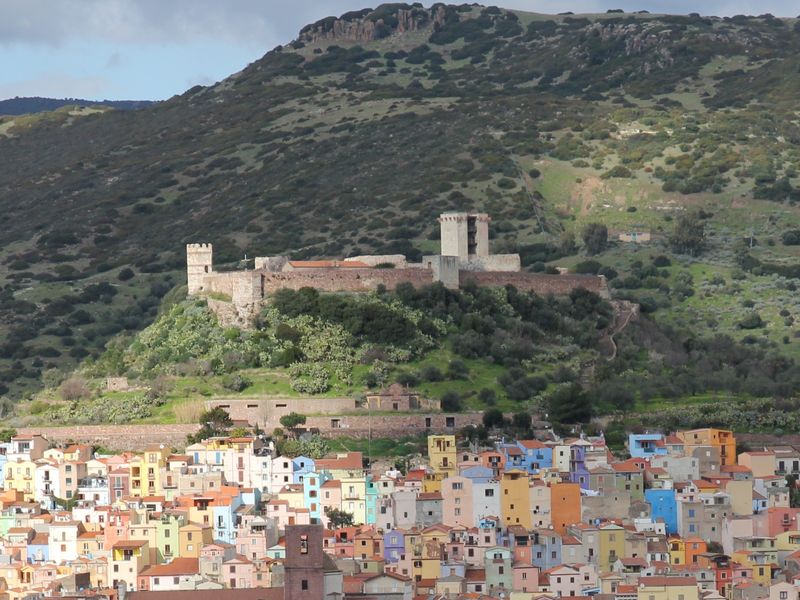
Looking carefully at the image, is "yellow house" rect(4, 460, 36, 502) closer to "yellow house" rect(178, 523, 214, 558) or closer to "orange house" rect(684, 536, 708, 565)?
"yellow house" rect(178, 523, 214, 558)

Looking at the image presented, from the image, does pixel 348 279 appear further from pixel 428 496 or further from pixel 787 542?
pixel 787 542

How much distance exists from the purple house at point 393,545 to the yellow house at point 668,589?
669 cm

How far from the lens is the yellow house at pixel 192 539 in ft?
210

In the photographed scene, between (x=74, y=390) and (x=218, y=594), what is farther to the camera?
(x=74, y=390)

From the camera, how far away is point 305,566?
177 ft

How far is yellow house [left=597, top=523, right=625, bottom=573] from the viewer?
207 feet

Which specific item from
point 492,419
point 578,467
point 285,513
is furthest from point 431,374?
point 285,513

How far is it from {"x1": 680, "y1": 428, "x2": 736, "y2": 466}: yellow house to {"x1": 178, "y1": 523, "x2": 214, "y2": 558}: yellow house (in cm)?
1524

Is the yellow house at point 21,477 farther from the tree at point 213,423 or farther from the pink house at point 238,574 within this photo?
the pink house at point 238,574

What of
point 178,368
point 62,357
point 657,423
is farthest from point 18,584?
point 62,357

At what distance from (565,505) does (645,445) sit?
20.4 feet

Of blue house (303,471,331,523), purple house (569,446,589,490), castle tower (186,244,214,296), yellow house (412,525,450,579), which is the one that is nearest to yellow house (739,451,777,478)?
purple house (569,446,589,490)

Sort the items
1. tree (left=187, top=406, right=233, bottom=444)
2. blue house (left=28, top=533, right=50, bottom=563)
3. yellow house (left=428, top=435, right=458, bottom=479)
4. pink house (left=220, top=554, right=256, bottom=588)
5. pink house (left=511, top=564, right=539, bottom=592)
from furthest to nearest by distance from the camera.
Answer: tree (left=187, top=406, right=233, bottom=444) < yellow house (left=428, top=435, right=458, bottom=479) < blue house (left=28, top=533, right=50, bottom=563) < pink house (left=511, top=564, right=539, bottom=592) < pink house (left=220, top=554, right=256, bottom=588)

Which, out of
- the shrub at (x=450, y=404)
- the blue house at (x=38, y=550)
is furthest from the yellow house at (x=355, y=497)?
the blue house at (x=38, y=550)
